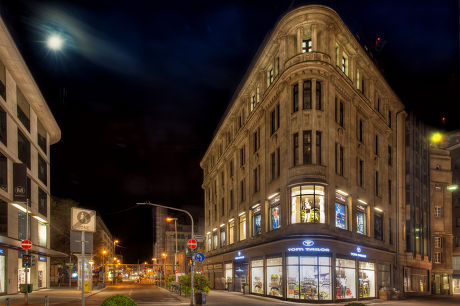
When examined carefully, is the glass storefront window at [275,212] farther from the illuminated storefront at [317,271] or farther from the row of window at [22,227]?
the row of window at [22,227]

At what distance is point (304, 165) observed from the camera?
3112 centimetres

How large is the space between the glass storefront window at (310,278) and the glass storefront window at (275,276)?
72.2 inches

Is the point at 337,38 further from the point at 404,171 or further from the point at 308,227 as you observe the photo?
the point at 404,171

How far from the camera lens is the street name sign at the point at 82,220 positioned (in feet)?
34.5

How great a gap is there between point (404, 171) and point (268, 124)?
19461 millimetres

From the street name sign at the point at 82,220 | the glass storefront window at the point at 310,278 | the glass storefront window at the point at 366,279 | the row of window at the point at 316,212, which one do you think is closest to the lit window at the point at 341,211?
the row of window at the point at 316,212

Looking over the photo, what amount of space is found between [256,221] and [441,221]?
1351 inches

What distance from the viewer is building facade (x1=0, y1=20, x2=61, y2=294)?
3678cm

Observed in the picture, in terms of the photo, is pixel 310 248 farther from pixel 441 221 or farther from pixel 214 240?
pixel 441 221

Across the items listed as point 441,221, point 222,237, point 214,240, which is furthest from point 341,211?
point 441,221

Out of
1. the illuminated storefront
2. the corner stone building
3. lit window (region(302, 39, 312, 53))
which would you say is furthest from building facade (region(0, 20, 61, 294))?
lit window (region(302, 39, 312, 53))

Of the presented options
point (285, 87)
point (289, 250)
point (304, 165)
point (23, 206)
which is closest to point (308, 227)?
Result: point (289, 250)

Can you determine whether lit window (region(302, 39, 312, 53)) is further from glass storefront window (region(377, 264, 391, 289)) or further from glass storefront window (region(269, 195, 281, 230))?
glass storefront window (region(377, 264, 391, 289))

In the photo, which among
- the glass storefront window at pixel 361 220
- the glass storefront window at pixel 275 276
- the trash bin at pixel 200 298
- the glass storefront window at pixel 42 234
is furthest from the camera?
the glass storefront window at pixel 42 234
